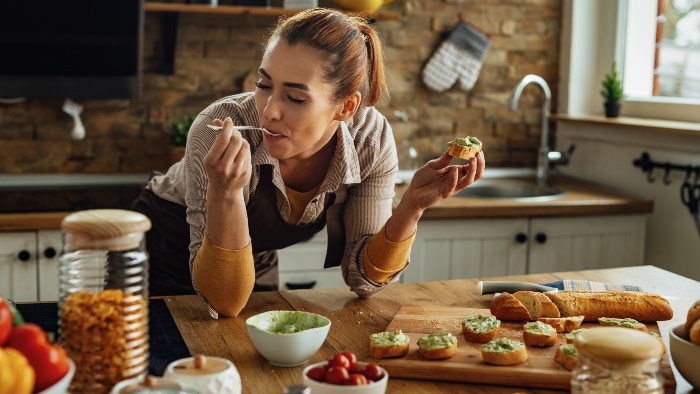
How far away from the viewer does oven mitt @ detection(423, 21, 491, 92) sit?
12.4 feet

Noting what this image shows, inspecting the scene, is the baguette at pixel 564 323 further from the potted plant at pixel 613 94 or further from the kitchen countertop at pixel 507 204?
the potted plant at pixel 613 94

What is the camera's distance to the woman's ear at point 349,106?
2049 millimetres

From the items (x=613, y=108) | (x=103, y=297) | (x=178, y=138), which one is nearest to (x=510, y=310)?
(x=103, y=297)

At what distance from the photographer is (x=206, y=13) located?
3.49 m

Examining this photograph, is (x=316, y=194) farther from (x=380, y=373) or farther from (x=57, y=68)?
(x=57, y=68)

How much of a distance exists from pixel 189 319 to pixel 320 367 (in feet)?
1.75

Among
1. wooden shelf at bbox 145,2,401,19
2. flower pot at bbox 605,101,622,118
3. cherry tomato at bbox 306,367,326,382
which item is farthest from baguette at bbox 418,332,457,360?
flower pot at bbox 605,101,622,118

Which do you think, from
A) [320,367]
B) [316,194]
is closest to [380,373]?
[320,367]

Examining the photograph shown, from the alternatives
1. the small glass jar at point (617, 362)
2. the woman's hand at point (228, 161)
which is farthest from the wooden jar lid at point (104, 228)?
the small glass jar at point (617, 362)

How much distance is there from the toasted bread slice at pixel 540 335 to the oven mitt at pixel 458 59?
2.30m

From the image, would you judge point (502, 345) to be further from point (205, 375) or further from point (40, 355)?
point (40, 355)

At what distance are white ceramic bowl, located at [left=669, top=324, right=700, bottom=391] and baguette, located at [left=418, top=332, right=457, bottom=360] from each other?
360mm

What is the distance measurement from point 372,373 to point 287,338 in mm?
205

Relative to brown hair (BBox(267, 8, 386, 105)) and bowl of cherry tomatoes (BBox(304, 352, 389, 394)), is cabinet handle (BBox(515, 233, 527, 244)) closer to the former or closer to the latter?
brown hair (BBox(267, 8, 386, 105))
